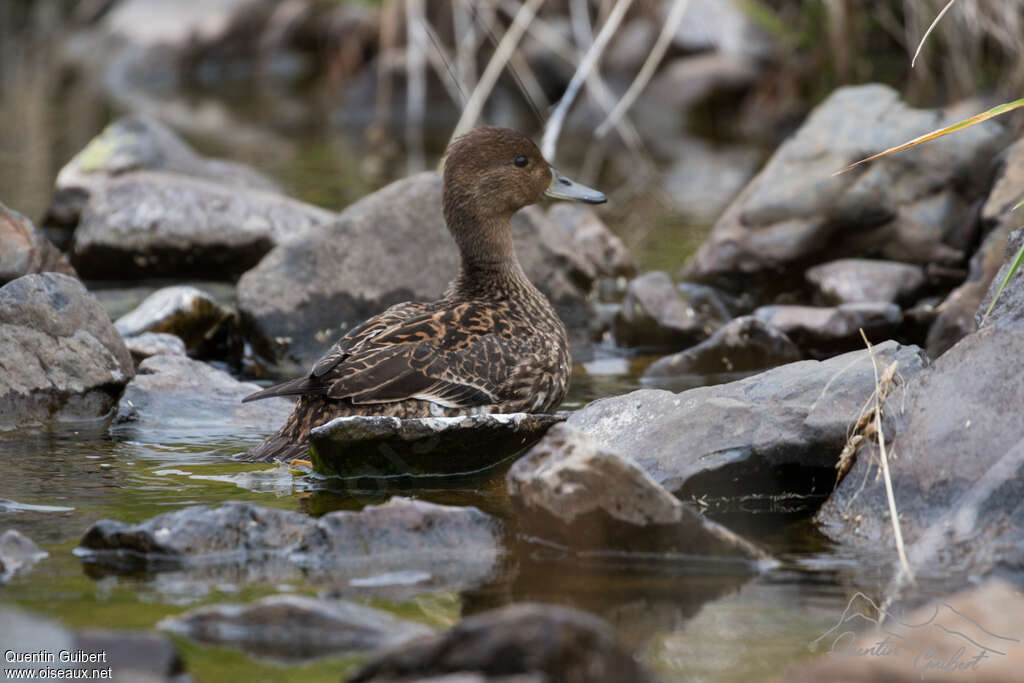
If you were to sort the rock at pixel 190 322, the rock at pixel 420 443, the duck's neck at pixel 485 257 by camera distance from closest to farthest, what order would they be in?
the rock at pixel 420 443 → the duck's neck at pixel 485 257 → the rock at pixel 190 322

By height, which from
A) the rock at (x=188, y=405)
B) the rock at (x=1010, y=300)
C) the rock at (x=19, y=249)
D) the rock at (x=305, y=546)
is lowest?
the rock at (x=188, y=405)

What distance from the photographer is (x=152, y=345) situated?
7059 mm

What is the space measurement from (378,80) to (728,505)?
16.0 m

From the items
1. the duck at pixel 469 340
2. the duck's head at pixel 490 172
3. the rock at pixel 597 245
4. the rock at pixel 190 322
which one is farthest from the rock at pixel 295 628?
the rock at pixel 597 245

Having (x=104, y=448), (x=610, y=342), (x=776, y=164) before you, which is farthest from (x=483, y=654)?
(x=776, y=164)

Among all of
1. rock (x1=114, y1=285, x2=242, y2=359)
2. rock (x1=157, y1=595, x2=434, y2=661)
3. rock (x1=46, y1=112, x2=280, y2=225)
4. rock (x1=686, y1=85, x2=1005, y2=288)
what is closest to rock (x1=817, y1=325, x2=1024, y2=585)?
rock (x1=157, y1=595, x2=434, y2=661)

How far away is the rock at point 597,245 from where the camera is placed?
909cm

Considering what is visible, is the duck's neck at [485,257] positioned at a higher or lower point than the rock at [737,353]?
higher

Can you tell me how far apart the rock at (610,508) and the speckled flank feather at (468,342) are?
1249mm

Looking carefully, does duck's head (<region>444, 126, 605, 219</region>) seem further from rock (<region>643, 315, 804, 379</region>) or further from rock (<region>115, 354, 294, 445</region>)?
rock (<region>115, 354, 294, 445</region>)

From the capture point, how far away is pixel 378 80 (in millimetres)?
19750

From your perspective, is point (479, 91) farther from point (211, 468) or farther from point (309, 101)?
point (309, 101)

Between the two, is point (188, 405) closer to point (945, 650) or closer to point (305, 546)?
point (305, 546)

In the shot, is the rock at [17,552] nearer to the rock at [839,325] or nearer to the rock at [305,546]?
the rock at [305,546]
